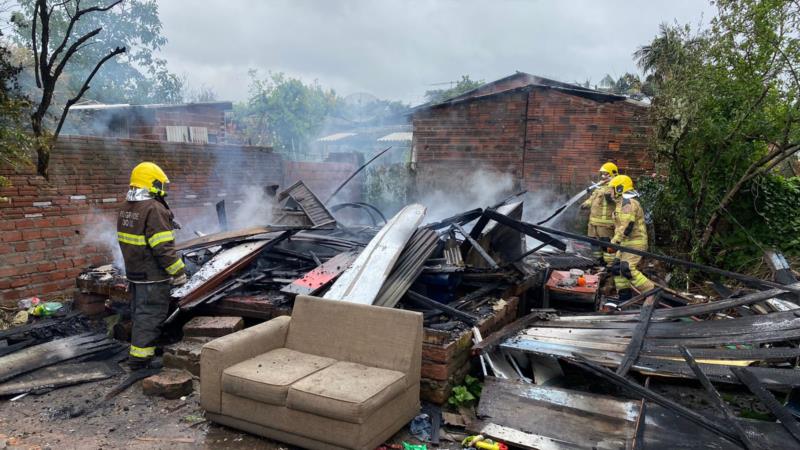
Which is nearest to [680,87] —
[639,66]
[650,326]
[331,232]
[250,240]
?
[650,326]

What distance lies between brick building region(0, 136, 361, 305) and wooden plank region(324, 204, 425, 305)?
3.64 m

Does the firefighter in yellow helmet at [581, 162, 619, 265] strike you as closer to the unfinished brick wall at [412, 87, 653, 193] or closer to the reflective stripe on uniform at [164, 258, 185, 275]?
the unfinished brick wall at [412, 87, 653, 193]

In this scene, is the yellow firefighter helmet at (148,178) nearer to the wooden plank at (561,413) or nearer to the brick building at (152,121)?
the wooden plank at (561,413)

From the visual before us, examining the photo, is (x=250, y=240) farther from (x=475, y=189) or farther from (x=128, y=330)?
(x=475, y=189)

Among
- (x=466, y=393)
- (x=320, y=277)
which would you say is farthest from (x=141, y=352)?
(x=466, y=393)

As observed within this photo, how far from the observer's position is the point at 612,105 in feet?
31.8

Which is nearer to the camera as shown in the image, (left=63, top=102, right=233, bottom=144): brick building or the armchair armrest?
the armchair armrest

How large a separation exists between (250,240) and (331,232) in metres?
1.40

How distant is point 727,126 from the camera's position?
6879 millimetres

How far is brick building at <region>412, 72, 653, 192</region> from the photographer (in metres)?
9.67

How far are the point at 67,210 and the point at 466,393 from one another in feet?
18.8

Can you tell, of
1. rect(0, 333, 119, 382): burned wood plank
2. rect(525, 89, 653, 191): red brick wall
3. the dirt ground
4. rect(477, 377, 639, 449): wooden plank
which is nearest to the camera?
rect(477, 377, 639, 449): wooden plank

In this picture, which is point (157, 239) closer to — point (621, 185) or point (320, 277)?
point (320, 277)

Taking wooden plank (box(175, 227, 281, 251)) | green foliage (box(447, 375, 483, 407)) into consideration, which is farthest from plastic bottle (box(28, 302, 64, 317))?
green foliage (box(447, 375, 483, 407))
